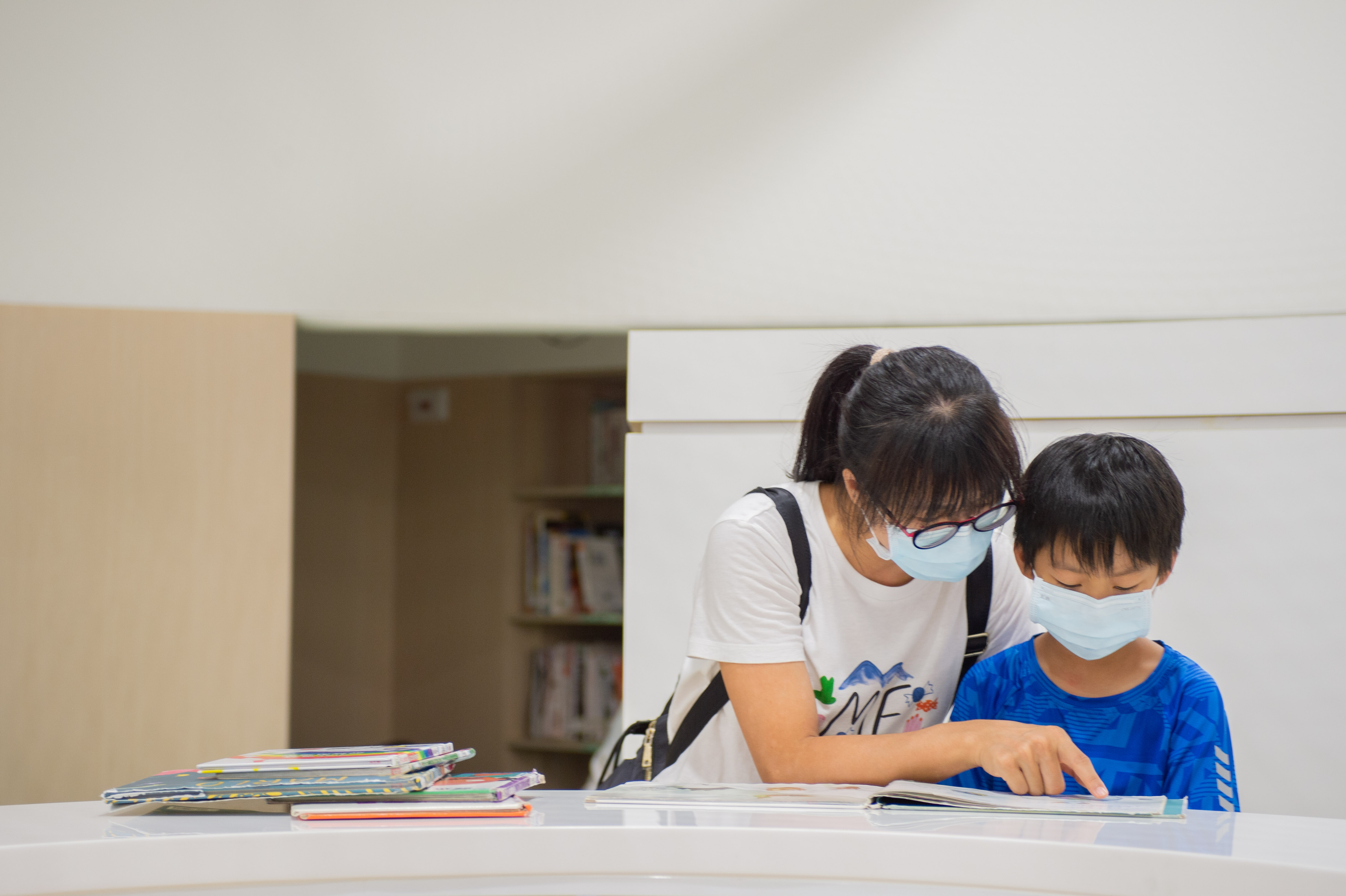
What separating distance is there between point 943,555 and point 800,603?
0.19m

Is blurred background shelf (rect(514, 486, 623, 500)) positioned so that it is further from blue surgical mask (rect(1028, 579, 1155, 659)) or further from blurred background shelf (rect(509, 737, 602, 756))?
blue surgical mask (rect(1028, 579, 1155, 659))

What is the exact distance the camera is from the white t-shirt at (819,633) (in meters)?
1.23

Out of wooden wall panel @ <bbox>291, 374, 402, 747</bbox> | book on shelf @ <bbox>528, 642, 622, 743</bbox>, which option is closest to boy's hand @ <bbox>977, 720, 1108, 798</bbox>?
book on shelf @ <bbox>528, 642, 622, 743</bbox>

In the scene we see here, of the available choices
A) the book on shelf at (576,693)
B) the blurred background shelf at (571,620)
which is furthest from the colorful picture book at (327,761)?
the book on shelf at (576,693)

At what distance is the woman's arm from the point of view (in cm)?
107

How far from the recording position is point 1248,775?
2.05 m

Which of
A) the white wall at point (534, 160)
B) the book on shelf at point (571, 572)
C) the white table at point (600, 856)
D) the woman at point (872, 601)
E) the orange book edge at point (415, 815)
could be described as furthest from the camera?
the book on shelf at point (571, 572)

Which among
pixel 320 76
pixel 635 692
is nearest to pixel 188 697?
pixel 635 692

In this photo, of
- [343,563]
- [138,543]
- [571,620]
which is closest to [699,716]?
[138,543]

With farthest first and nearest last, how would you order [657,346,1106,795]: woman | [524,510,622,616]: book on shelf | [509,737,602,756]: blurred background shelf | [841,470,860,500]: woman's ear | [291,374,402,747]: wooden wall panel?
[291,374,402,747]: wooden wall panel
[524,510,622,616]: book on shelf
[509,737,602,756]: blurred background shelf
[841,470,860,500]: woman's ear
[657,346,1106,795]: woman

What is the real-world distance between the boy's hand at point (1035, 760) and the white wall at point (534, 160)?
1343mm

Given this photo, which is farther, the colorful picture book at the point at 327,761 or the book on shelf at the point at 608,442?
the book on shelf at the point at 608,442

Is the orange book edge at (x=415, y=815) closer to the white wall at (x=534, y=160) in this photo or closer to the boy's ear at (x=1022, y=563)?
the boy's ear at (x=1022, y=563)

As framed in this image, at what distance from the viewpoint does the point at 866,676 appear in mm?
1288
